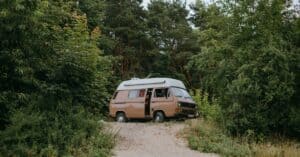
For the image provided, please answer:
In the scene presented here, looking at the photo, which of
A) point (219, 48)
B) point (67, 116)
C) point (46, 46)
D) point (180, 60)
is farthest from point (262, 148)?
point (180, 60)

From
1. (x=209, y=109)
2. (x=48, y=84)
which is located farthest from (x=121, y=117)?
(x=48, y=84)

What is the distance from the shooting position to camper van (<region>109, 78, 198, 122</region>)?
2417 centimetres

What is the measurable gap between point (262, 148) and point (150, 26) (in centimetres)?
2929

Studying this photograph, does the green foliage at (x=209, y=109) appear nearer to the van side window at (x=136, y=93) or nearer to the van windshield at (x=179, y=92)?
the van windshield at (x=179, y=92)

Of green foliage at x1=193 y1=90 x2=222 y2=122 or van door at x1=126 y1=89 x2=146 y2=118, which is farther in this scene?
van door at x1=126 y1=89 x2=146 y2=118

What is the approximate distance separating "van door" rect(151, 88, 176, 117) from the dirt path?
115 centimetres

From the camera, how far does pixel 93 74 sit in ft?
55.5

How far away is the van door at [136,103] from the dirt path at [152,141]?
2.65 metres

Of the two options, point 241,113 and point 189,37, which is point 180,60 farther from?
point 241,113

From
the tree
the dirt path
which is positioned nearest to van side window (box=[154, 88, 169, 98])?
the dirt path

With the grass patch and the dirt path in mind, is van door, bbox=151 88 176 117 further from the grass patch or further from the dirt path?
the grass patch

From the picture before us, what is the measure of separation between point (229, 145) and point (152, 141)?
302cm

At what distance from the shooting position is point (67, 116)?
52.9 feet

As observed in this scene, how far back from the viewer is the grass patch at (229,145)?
16.1m
